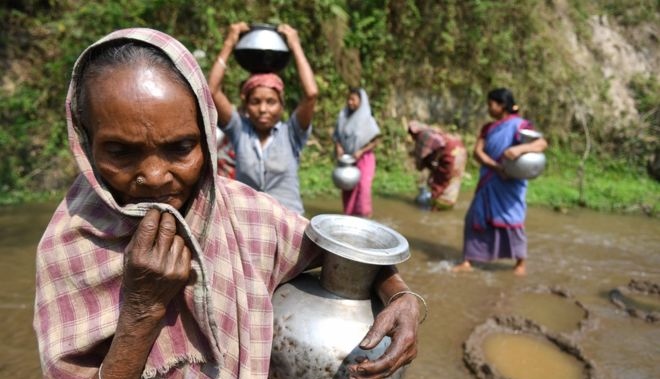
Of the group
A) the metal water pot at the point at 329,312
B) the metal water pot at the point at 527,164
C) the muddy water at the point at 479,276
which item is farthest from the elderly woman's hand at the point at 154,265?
the metal water pot at the point at 527,164

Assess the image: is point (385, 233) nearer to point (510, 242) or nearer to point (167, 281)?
point (167, 281)

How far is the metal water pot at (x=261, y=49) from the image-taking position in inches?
123

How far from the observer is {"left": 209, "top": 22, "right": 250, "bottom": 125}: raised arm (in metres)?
3.05

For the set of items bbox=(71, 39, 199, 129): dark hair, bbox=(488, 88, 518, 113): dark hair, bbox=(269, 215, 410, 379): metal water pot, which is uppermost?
bbox=(71, 39, 199, 129): dark hair

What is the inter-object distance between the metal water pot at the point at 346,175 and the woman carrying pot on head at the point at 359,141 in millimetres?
228

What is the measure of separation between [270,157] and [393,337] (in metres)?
2.00

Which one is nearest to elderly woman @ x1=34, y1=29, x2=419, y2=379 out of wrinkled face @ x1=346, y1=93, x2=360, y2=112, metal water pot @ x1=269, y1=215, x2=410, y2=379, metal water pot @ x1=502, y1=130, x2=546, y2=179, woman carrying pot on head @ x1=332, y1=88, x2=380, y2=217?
metal water pot @ x1=269, y1=215, x2=410, y2=379

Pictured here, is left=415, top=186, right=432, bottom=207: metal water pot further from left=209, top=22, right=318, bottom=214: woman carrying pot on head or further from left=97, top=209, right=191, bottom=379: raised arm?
left=97, top=209, right=191, bottom=379: raised arm

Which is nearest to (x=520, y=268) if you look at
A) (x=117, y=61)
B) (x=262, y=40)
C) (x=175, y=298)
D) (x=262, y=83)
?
(x=262, y=83)

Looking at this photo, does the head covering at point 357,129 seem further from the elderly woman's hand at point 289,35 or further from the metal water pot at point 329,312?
the metal water pot at point 329,312

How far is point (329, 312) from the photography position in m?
1.39

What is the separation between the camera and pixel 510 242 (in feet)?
15.2

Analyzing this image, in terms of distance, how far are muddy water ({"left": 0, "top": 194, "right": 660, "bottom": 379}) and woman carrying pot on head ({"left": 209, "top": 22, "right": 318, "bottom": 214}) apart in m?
1.49

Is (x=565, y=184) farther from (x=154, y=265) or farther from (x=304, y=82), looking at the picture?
(x=154, y=265)
